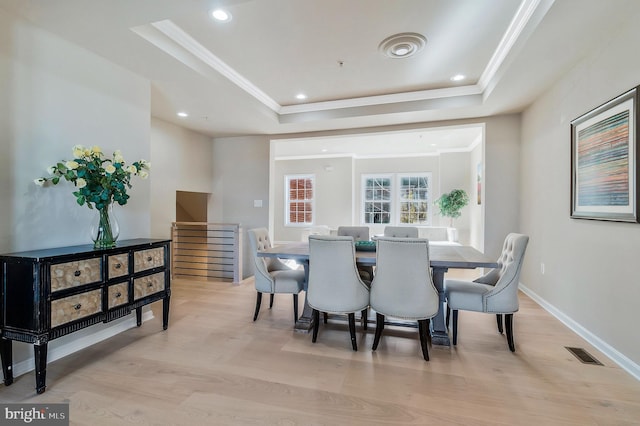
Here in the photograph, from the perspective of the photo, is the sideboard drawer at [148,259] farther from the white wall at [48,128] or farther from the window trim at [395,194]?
the window trim at [395,194]

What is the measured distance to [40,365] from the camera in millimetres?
1850

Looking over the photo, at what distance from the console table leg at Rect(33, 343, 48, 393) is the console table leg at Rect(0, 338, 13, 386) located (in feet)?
0.92

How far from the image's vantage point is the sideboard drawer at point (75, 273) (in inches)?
74.6

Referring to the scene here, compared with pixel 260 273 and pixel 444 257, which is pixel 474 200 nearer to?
pixel 444 257

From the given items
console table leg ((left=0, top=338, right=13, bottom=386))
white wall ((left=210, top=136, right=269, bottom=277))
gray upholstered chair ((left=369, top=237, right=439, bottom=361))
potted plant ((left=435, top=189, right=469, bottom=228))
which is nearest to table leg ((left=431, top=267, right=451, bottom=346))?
gray upholstered chair ((left=369, top=237, right=439, bottom=361))

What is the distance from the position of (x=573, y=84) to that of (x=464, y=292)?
2.33 meters

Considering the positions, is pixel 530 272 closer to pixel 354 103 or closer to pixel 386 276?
pixel 386 276

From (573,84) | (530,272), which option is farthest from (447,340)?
(573,84)

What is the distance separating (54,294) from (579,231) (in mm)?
4274

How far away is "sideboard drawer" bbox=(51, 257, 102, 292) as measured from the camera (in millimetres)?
1896

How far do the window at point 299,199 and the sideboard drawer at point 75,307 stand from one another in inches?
275

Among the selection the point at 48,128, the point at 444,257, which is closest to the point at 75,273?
the point at 48,128

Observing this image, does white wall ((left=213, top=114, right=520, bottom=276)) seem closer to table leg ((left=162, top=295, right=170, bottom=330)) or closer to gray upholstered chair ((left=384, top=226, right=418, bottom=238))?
gray upholstered chair ((left=384, top=226, right=418, bottom=238))

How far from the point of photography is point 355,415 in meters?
1.66
